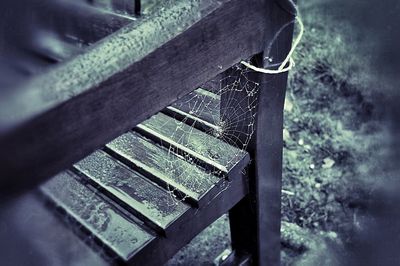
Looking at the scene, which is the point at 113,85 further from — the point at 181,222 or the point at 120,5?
the point at 120,5

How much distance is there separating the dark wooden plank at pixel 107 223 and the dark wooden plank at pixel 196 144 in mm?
338

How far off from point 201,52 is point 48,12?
2.47 ft

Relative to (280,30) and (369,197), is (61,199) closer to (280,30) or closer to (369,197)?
(280,30)

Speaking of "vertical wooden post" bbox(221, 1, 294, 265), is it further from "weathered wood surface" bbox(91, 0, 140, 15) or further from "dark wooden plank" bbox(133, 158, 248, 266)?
"weathered wood surface" bbox(91, 0, 140, 15)

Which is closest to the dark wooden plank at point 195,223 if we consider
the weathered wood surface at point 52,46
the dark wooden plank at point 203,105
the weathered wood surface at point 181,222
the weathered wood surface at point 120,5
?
the weathered wood surface at point 181,222

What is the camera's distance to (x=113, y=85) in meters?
0.82

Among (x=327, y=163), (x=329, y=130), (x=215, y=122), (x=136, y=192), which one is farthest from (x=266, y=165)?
(x=329, y=130)

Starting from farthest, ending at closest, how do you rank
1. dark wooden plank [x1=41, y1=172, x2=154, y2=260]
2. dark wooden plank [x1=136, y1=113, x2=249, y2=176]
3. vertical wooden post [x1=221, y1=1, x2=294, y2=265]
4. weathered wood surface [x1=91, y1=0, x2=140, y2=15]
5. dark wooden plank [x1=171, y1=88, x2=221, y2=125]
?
1. weathered wood surface [x1=91, y1=0, x2=140, y2=15]
2. dark wooden plank [x1=171, y1=88, x2=221, y2=125]
3. dark wooden plank [x1=136, y1=113, x2=249, y2=176]
4. vertical wooden post [x1=221, y1=1, x2=294, y2=265]
5. dark wooden plank [x1=41, y1=172, x2=154, y2=260]

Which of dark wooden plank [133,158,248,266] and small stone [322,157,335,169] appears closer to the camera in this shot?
dark wooden plank [133,158,248,266]

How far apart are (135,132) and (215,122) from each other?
349 millimetres

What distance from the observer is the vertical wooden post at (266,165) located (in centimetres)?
132

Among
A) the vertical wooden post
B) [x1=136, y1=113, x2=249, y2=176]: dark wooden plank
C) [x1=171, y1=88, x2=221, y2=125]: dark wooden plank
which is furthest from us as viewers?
[x1=171, y1=88, x2=221, y2=125]: dark wooden plank

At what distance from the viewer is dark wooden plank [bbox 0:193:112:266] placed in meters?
0.77

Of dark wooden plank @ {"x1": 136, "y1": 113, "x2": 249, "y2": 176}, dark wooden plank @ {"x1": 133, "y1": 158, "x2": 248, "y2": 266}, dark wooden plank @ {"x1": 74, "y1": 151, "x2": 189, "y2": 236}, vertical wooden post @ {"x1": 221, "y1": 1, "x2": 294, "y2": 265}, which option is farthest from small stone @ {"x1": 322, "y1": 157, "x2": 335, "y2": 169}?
dark wooden plank @ {"x1": 74, "y1": 151, "x2": 189, "y2": 236}
